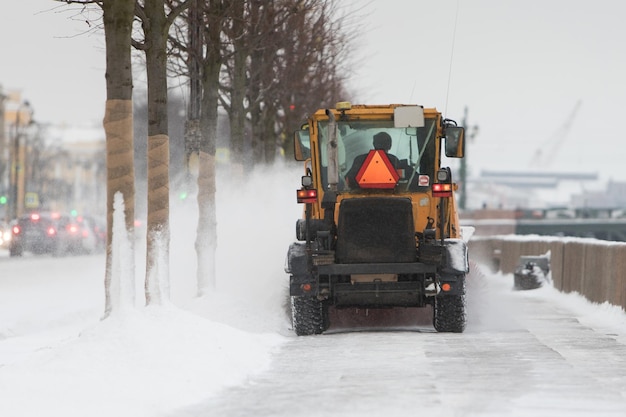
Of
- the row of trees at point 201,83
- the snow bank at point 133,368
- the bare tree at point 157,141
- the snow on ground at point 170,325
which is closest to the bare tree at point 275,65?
the row of trees at point 201,83

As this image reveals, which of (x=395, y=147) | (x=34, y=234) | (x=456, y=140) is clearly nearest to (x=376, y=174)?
(x=395, y=147)

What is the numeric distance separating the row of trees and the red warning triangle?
8.56 feet

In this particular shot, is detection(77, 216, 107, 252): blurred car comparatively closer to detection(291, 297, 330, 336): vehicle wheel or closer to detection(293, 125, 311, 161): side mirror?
detection(293, 125, 311, 161): side mirror

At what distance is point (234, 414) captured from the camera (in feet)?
29.2

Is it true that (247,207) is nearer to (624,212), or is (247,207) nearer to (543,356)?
(543,356)

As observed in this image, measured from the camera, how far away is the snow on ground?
31.7 ft

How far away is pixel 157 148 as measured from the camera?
17.1m

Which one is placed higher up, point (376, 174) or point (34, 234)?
point (376, 174)

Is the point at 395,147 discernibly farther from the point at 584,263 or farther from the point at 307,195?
the point at 584,263

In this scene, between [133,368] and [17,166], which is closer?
[133,368]

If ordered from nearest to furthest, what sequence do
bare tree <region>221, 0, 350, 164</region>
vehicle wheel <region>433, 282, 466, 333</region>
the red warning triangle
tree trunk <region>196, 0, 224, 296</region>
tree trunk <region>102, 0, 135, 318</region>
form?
tree trunk <region>102, 0, 135, 318</region>, vehicle wheel <region>433, 282, 466, 333</region>, the red warning triangle, tree trunk <region>196, 0, 224, 296</region>, bare tree <region>221, 0, 350, 164</region>

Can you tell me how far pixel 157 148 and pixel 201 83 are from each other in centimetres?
833

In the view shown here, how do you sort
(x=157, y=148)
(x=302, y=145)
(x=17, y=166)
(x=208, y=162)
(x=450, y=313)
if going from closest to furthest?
1. (x=450, y=313)
2. (x=302, y=145)
3. (x=157, y=148)
4. (x=208, y=162)
5. (x=17, y=166)

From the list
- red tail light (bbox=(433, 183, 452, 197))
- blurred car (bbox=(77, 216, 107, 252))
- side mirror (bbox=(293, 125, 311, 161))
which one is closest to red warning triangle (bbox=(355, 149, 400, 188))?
red tail light (bbox=(433, 183, 452, 197))
